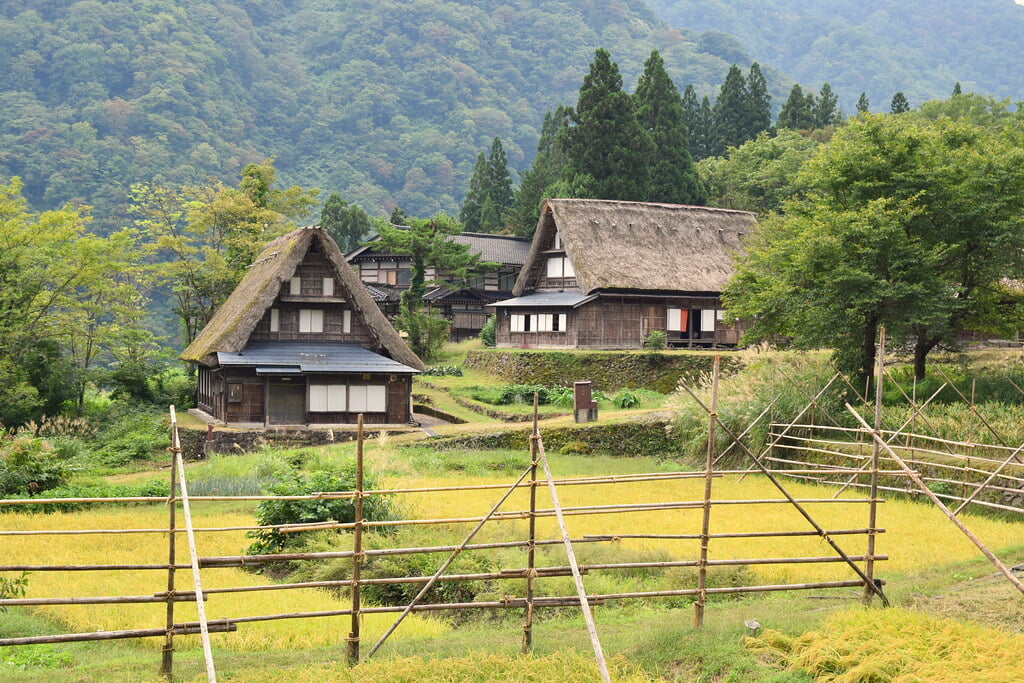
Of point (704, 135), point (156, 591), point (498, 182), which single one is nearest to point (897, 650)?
point (156, 591)

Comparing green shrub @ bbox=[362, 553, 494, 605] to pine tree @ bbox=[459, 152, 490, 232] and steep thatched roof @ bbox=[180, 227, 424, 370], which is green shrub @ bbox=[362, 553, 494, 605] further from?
pine tree @ bbox=[459, 152, 490, 232]

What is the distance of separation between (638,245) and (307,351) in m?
13.1

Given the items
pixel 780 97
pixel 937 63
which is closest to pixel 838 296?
pixel 780 97

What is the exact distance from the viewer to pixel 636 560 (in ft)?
37.7

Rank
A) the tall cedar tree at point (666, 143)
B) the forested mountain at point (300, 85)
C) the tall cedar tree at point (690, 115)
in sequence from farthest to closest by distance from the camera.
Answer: the forested mountain at point (300, 85) → the tall cedar tree at point (690, 115) → the tall cedar tree at point (666, 143)

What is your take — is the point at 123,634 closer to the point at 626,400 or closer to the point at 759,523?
the point at 759,523

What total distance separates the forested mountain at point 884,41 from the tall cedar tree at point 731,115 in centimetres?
8531

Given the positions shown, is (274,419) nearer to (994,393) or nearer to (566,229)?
(566,229)

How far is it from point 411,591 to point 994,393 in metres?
13.9

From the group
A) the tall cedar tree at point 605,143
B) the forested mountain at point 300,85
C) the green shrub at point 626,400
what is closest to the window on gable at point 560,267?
the tall cedar tree at point 605,143

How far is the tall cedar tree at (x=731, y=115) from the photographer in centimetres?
5591

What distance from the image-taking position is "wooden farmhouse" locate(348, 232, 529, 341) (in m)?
44.7

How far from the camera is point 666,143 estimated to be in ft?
142

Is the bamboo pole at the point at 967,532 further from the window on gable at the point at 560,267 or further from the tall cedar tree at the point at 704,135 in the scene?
the tall cedar tree at the point at 704,135
